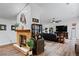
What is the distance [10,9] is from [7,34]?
1.58ft

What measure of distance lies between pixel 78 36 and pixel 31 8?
1034 mm

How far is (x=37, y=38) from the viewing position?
81.5 inches

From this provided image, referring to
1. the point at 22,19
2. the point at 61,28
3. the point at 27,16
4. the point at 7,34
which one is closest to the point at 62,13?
the point at 61,28

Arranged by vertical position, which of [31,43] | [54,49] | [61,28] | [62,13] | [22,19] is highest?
[62,13]

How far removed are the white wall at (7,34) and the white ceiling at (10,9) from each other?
94mm

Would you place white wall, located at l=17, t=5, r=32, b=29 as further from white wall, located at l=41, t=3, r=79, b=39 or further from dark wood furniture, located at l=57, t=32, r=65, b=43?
dark wood furniture, located at l=57, t=32, r=65, b=43

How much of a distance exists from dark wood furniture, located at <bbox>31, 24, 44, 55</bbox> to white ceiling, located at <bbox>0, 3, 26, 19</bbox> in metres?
0.41

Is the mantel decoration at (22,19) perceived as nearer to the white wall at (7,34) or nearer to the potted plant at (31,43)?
the white wall at (7,34)

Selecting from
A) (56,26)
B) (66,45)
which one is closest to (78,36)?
(66,45)

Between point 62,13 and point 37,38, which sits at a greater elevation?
point 62,13

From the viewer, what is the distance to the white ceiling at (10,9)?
78.8 inches

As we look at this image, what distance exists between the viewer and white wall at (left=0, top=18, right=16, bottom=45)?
1.99 m

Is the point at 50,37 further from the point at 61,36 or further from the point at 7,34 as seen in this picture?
the point at 7,34

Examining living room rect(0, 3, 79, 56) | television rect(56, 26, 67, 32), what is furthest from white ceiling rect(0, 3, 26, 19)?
television rect(56, 26, 67, 32)
